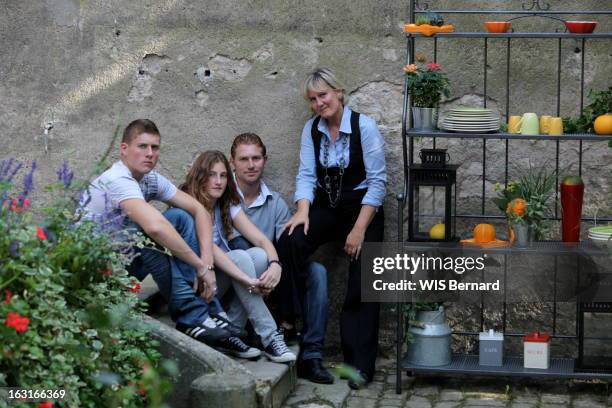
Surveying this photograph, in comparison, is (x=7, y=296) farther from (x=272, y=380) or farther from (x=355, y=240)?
(x=355, y=240)

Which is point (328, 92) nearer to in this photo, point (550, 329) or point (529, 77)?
point (529, 77)

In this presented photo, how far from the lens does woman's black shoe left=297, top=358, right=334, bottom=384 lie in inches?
228

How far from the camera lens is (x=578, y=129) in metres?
5.61

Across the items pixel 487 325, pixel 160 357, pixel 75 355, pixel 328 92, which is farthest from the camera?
pixel 487 325

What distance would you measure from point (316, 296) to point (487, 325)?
45.3 inches

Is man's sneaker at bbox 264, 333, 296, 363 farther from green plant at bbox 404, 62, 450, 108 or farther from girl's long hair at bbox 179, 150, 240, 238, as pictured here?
green plant at bbox 404, 62, 450, 108

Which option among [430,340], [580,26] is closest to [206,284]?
[430,340]

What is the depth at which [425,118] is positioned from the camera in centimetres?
569

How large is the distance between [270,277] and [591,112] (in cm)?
199

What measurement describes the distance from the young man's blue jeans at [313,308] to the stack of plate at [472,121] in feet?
3.92

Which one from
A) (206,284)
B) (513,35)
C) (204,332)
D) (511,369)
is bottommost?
(511,369)

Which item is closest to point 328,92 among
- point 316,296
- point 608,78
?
point 316,296

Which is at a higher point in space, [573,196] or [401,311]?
[573,196]

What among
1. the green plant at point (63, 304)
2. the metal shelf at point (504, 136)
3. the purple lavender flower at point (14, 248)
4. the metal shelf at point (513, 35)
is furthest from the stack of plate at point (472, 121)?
the purple lavender flower at point (14, 248)
